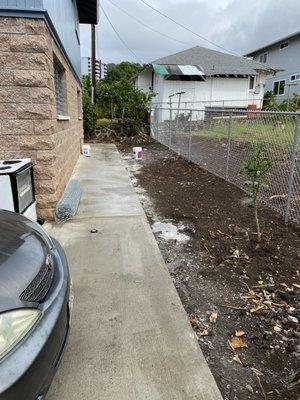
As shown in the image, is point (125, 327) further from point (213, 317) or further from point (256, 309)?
point (256, 309)

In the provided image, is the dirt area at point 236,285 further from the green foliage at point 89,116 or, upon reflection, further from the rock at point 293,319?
the green foliage at point 89,116

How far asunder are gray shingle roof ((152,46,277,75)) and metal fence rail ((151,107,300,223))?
60.0 feet

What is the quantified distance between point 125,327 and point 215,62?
1160 inches

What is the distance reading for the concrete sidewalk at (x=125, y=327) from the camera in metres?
2.18

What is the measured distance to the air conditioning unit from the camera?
378 cm

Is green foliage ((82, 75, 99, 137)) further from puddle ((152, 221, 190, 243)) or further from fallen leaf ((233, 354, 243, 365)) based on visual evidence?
fallen leaf ((233, 354, 243, 365))

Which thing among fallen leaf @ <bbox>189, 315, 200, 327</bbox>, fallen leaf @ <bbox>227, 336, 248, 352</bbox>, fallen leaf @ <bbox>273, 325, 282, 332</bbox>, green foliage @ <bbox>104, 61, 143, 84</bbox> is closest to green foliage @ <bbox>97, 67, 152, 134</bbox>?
fallen leaf @ <bbox>189, 315, 200, 327</bbox>

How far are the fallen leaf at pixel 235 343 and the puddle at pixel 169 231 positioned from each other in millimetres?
1874

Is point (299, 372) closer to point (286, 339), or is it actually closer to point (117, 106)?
point (286, 339)

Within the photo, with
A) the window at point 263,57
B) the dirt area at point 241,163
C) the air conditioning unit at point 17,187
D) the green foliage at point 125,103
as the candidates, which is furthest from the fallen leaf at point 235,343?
the window at point 263,57

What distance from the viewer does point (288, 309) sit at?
3.08 metres

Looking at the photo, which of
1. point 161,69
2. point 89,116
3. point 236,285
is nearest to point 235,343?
point 236,285

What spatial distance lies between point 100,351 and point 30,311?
3.22ft

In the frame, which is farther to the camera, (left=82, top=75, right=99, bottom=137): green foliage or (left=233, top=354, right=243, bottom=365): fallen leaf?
(left=82, top=75, right=99, bottom=137): green foliage
